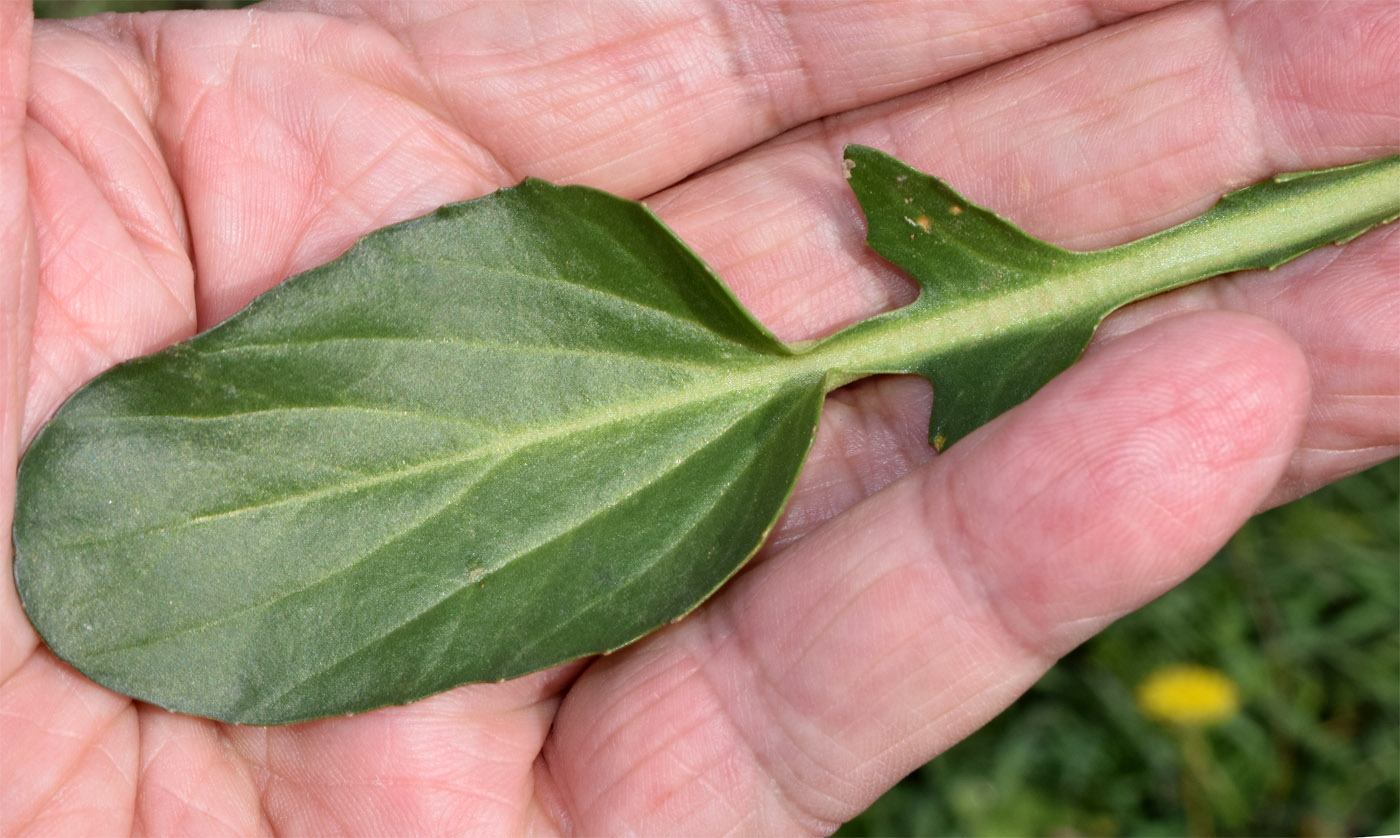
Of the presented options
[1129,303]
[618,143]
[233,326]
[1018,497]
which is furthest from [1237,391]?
[233,326]

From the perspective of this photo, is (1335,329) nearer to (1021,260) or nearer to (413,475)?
(1021,260)

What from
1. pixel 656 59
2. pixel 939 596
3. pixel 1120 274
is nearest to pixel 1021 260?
pixel 1120 274

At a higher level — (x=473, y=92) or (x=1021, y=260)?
(x=473, y=92)

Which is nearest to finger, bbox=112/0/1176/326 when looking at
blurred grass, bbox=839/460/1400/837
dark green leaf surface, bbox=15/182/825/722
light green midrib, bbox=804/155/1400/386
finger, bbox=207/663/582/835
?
dark green leaf surface, bbox=15/182/825/722

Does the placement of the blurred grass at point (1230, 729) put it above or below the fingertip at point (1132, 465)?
below

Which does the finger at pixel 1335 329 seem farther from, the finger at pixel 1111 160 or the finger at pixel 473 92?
the finger at pixel 473 92

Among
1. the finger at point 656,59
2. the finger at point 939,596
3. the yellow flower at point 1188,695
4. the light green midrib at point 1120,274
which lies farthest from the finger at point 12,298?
the yellow flower at point 1188,695

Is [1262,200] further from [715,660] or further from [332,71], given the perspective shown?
[332,71]

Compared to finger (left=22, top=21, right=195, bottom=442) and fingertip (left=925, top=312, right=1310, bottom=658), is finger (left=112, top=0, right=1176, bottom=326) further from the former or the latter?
fingertip (left=925, top=312, right=1310, bottom=658)
